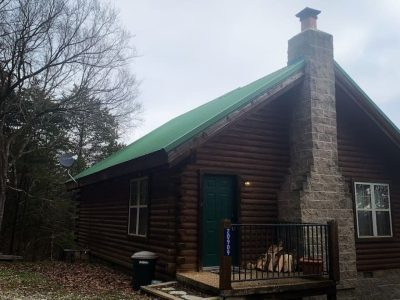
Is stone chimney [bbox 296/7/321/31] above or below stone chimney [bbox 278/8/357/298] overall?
above

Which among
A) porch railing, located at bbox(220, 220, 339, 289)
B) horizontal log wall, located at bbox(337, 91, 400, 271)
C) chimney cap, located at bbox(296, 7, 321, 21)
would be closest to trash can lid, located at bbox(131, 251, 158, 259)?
porch railing, located at bbox(220, 220, 339, 289)

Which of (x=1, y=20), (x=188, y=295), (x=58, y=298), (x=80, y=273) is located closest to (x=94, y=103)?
(x=1, y=20)

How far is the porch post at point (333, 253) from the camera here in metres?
9.13

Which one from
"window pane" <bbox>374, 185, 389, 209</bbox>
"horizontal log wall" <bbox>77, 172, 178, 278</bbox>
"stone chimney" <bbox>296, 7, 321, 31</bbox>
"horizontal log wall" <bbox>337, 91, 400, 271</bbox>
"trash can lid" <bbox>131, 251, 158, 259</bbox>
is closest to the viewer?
"trash can lid" <bbox>131, 251, 158, 259</bbox>

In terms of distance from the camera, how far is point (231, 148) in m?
10.9

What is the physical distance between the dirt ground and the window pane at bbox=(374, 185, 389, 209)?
312 inches

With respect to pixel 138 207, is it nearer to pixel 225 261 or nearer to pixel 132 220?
pixel 132 220

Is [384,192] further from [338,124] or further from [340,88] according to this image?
[340,88]

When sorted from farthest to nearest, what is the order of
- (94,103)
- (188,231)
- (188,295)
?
(94,103) < (188,231) < (188,295)

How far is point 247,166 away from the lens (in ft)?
36.3

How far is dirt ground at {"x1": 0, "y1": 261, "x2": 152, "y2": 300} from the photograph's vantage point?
9211 millimetres

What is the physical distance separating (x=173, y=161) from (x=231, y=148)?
2216mm

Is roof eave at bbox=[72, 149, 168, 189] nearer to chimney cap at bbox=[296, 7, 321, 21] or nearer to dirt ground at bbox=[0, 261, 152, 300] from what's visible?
dirt ground at bbox=[0, 261, 152, 300]

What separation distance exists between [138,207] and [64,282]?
2.83 metres
